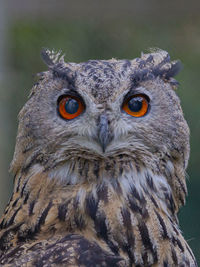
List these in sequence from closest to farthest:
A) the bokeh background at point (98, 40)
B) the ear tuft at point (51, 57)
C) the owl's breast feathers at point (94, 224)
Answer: the owl's breast feathers at point (94, 224) → the ear tuft at point (51, 57) → the bokeh background at point (98, 40)

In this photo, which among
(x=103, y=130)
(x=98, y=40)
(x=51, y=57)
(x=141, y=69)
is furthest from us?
(x=98, y=40)

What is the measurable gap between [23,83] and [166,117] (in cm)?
130

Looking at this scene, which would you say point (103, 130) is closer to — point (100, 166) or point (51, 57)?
point (100, 166)

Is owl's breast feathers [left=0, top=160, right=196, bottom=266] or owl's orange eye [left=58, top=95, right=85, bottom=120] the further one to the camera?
owl's orange eye [left=58, top=95, right=85, bottom=120]

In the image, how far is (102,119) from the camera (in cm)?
149

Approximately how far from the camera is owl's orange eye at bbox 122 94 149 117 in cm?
155

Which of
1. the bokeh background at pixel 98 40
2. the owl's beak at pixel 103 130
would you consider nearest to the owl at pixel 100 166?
the owl's beak at pixel 103 130

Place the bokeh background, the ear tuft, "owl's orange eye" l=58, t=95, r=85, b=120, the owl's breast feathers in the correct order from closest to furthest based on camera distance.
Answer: the owl's breast feathers < "owl's orange eye" l=58, t=95, r=85, b=120 < the ear tuft < the bokeh background

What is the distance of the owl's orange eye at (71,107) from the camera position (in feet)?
5.05

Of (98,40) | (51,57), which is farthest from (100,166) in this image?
(98,40)

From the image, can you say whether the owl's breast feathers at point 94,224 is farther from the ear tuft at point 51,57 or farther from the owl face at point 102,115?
the ear tuft at point 51,57

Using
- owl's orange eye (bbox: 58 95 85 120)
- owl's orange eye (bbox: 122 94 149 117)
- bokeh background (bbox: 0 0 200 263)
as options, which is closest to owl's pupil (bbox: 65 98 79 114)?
owl's orange eye (bbox: 58 95 85 120)

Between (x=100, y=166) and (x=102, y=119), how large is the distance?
159mm

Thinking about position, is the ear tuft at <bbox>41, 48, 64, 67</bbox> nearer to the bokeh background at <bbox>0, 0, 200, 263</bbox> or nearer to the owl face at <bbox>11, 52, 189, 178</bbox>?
the owl face at <bbox>11, 52, 189, 178</bbox>
